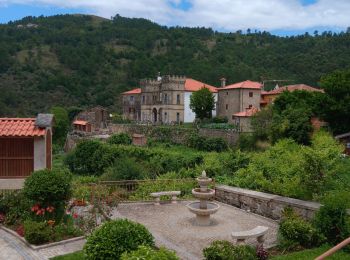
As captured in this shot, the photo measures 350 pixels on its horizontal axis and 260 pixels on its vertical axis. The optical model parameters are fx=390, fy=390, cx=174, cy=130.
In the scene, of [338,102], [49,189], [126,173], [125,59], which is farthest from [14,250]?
[125,59]

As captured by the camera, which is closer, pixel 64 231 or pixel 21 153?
pixel 64 231

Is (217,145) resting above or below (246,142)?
below

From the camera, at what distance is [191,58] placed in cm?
11075

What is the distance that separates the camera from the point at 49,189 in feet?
34.0

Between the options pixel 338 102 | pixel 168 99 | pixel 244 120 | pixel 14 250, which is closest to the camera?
pixel 14 250

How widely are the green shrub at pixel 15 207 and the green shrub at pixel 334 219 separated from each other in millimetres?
7965

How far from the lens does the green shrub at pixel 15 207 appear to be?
11.5 m

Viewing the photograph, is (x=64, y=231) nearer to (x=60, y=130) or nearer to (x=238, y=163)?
(x=238, y=163)

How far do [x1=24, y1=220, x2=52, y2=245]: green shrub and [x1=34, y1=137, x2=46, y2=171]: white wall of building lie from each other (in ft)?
10.6

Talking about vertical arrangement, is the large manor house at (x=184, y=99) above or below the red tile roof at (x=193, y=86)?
below

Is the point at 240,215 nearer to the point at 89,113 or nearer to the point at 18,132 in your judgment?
the point at 18,132

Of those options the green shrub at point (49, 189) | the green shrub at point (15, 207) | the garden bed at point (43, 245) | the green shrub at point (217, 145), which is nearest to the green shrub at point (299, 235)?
the garden bed at point (43, 245)

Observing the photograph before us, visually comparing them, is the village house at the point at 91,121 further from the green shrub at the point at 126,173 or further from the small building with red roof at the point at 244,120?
the green shrub at the point at 126,173

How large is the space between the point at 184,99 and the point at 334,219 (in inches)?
2157
